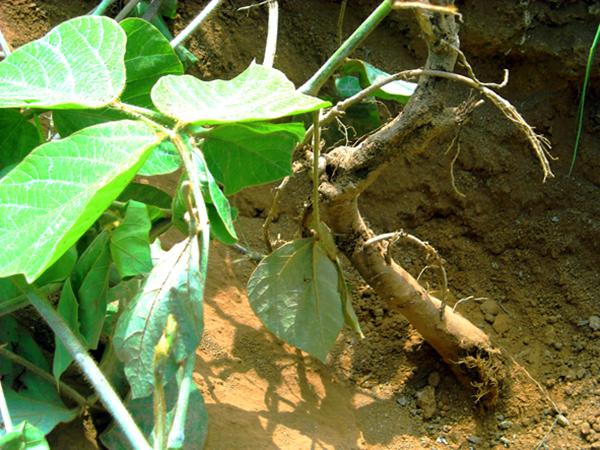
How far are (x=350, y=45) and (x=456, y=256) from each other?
1.15m

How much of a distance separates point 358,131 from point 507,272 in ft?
2.48

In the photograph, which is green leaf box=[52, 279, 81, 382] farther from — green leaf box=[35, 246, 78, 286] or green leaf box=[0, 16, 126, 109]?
green leaf box=[0, 16, 126, 109]

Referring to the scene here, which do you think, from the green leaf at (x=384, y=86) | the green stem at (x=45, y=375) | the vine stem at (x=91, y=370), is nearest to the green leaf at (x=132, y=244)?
the vine stem at (x=91, y=370)

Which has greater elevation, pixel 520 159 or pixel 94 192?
pixel 520 159

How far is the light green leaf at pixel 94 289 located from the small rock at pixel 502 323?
1.24 m

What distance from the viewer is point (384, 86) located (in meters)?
1.48

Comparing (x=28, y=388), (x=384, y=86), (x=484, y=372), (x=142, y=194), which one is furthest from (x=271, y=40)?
(x=484, y=372)

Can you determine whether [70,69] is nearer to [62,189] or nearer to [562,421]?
[62,189]

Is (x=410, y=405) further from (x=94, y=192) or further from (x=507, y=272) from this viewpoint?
(x=94, y=192)

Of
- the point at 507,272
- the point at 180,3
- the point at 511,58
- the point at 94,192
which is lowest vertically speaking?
the point at 94,192

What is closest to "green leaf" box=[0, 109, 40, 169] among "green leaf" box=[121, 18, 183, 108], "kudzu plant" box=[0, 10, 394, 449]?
"kudzu plant" box=[0, 10, 394, 449]

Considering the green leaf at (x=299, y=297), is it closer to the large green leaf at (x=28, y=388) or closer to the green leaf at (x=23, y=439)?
the large green leaf at (x=28, y=388)

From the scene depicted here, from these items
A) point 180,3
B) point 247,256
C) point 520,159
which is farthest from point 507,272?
point 180,3

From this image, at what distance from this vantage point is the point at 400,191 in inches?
88.8
